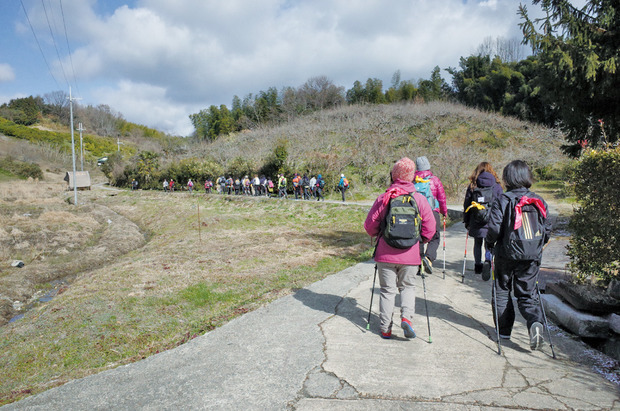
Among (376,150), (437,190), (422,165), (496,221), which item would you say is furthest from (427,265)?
(376,150)

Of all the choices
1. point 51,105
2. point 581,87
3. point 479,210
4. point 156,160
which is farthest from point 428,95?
point 51,105

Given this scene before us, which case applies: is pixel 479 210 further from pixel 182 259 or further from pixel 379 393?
pixel 182 259

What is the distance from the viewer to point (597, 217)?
4430 millimetres

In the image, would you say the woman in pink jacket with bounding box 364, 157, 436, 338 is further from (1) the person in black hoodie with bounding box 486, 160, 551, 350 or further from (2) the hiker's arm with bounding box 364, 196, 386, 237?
(1) the person in black hoodie with bounding box 486, 160, 551, 350

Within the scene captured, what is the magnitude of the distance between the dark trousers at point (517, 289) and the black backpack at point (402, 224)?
0.94 meters

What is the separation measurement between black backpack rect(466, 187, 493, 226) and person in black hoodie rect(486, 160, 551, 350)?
2.09 meters

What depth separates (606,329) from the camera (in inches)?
153

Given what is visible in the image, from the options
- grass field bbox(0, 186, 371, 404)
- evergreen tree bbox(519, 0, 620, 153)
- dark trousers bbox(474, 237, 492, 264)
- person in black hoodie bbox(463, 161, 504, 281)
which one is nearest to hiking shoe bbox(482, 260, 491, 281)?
person in black hoodie bbox(463, 161, 504, 281)

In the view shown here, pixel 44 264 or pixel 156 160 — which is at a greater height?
pixel 156 160

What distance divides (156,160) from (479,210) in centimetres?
4266

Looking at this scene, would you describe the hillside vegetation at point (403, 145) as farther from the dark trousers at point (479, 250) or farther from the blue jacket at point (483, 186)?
the blue jacket at point (483, 186)

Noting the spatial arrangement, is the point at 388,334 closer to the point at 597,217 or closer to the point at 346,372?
the point at 346,372

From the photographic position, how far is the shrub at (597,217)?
427 centimetres

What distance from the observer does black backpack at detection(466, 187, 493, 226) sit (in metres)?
5.88
